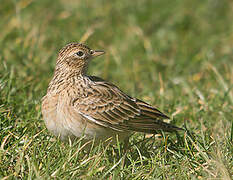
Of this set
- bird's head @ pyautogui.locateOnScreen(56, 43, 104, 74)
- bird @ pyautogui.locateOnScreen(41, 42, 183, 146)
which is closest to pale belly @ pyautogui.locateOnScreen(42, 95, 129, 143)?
bird @ pyautogui.locateOnScreen(41, 42, 183, 146)

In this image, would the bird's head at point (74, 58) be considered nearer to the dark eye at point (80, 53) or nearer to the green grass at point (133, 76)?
the dark eye at point (80, 53)

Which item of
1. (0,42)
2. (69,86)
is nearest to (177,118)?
(69,86)

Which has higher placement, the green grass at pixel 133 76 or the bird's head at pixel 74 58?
the bird's head at pixel 74 58

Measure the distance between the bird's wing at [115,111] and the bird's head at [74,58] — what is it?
0.32 meters

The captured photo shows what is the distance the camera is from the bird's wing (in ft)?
20.0

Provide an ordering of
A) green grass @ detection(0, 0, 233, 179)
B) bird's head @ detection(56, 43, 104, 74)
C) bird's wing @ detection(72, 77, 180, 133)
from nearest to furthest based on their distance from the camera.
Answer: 1. green grass @ detection(0, 0, 233, 179)
2. bird's wing @ detection(72, 77, 180, 133)
3. bird's head @ detection(56, 43, 104, 74)

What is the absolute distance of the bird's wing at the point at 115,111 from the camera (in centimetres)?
608

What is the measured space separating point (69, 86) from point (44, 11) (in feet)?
18.5

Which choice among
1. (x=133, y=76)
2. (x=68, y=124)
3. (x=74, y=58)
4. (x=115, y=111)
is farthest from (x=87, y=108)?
(x=133, y=76)

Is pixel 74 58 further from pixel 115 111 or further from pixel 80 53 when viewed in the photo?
pixel 115 111

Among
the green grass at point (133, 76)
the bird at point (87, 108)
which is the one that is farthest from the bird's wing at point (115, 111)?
the green grass at point (133, 76)

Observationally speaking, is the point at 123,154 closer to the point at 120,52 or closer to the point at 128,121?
the point at 128,121

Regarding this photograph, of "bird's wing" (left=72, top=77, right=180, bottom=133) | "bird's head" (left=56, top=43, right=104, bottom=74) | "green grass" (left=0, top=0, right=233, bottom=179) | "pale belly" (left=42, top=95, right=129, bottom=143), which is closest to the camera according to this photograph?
"green grass" (left=0, top=0, right=233, bottom=179)

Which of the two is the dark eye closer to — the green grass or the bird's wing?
the bird's wing
